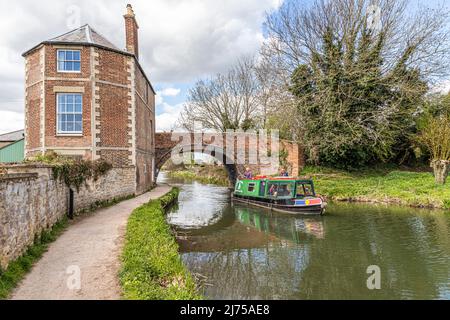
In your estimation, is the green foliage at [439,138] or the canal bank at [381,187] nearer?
the canal bank at [381,187]

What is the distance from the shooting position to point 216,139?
72.5ft

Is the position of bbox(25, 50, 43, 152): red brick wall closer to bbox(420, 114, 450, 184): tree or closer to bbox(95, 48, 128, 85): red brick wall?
bbox(95, 48, 128, 85): red brick wall

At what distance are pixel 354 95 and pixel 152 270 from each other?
1724 cm

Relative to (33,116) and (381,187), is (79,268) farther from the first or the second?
(381,187)

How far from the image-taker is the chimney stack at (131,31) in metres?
15.9

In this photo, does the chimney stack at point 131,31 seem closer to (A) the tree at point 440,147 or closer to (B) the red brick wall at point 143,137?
(B) the red brick wall at point 143,137

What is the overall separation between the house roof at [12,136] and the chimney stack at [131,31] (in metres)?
11.7

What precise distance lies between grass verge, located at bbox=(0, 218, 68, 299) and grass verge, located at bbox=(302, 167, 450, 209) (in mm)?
14295

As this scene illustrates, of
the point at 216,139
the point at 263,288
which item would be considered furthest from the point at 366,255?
the point at 216,139

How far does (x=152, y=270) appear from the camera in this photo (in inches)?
207

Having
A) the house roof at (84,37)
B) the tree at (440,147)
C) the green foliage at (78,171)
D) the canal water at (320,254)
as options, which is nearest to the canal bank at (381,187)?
the tree at (440,147)

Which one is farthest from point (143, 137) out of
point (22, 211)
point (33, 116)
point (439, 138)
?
point (439, 138)

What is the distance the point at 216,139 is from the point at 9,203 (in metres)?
17.4

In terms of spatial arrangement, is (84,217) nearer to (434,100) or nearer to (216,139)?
(216,139)
